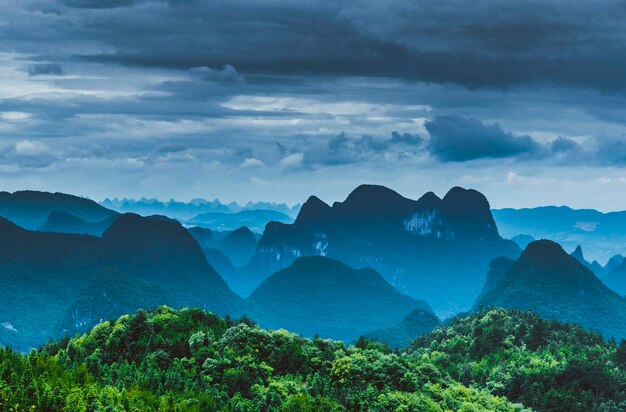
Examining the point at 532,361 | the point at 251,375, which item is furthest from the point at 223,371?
the point at 532,361

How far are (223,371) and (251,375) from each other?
2.30 metres

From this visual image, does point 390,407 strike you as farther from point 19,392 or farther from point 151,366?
point 19,392

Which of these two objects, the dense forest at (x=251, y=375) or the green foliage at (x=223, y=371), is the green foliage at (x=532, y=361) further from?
the green foliage at (x=223, y=371)

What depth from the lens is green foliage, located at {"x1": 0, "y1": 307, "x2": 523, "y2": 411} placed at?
5203 centimetres

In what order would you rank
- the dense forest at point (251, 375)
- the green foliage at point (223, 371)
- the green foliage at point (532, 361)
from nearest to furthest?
the dense forest at point (251, 375) < the green foliage at point (223, 371) < the green foliage at point (532, 361)

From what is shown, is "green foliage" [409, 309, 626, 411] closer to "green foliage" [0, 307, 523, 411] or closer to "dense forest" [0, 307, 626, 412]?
"dense forest" [0, 307, 626, 412]

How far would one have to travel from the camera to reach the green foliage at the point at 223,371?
52.0 m

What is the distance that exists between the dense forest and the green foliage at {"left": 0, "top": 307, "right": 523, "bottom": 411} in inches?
4.0

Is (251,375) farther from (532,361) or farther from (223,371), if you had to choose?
(532,361)

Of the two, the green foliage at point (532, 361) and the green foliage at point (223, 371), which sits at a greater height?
the green foliage at point (532, 361)

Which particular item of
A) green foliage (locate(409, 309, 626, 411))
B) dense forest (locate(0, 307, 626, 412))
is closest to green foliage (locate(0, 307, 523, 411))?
dense forest (locate(0, 307, 626, 412))

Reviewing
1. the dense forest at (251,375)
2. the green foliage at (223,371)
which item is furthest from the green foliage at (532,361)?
the green foliage at (223,371)

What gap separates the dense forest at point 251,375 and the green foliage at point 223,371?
0.33ft

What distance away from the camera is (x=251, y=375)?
62.0 meters
